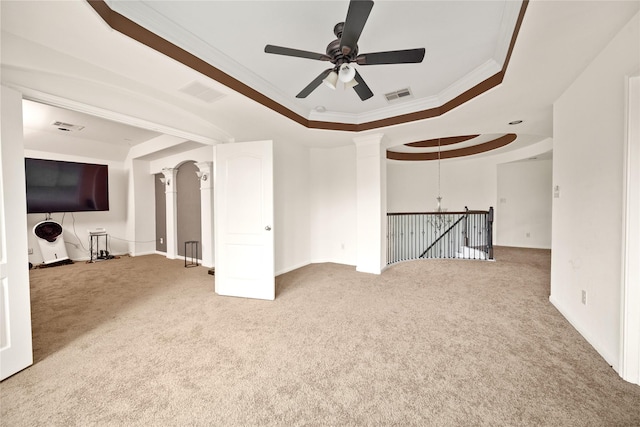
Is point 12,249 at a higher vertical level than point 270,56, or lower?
lower

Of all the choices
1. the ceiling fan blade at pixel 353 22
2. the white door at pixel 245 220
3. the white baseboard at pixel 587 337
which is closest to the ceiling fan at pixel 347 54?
the ceiling fan blade at pixel 353 22

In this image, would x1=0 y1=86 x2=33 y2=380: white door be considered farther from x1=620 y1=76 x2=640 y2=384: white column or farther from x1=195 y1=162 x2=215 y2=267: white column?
x1=620 y1=76 x2=640 y2=384: white column

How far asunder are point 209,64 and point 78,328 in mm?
2940

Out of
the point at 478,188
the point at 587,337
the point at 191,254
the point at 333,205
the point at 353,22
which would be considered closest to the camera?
the point at 353,22

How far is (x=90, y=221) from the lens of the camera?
19.1 feet

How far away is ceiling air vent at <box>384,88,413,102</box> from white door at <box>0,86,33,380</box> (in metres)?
3.59

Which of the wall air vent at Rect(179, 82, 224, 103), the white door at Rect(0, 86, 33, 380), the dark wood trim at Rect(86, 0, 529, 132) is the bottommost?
the white door at Rect(0, 86, 33, 380)

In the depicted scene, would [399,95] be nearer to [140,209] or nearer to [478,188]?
[478,188]

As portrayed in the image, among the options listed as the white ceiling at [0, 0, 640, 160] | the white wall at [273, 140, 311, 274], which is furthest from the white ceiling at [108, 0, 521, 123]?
the white wall at [273, 140, 311, 274]

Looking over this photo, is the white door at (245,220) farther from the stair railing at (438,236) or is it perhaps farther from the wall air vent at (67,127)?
the stair railing at (438,236)

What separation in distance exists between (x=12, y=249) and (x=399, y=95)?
13.4ft

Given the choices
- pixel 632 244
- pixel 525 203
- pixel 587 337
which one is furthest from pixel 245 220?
pixel 525 203

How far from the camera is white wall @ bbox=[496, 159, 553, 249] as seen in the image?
20.5ft

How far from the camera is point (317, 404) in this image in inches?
59.8
